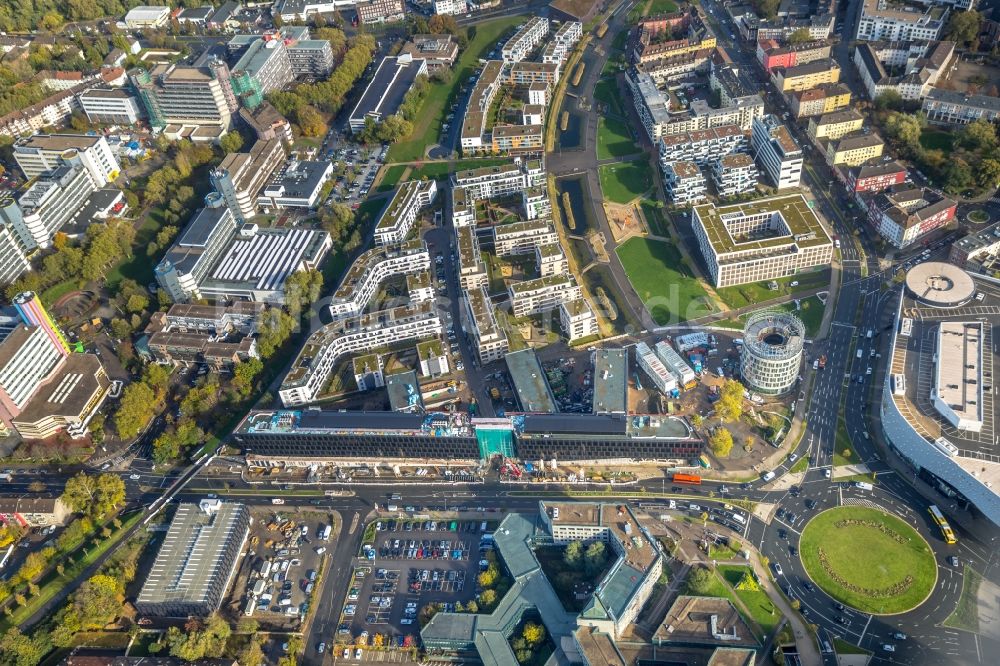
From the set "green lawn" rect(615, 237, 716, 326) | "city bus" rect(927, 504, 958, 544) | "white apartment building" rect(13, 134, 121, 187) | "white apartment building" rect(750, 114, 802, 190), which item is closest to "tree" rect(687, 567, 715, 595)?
"city bus" rect(927, 504, 958, 544)

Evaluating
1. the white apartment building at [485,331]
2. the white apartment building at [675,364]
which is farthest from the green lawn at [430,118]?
the white apartment building at [675,364]

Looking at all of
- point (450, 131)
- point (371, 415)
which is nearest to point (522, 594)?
point (371, 415)

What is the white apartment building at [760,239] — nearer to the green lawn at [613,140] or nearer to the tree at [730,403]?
the tree at [730,403]

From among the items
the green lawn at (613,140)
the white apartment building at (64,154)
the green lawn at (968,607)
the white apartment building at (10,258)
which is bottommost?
the green lawn at (968,607)

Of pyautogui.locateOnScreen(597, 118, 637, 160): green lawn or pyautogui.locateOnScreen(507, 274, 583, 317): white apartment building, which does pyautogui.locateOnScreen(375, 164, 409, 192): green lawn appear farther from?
pyautogui.locateOnScreen(507, 274, 583, 317): white apartment building

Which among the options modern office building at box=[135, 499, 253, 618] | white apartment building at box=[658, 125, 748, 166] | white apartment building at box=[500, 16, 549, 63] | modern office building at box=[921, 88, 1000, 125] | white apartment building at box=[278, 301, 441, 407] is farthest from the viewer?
white apartment building at box=[500, 16, 549, 63]

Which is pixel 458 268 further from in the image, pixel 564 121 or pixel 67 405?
pixel 67 405
